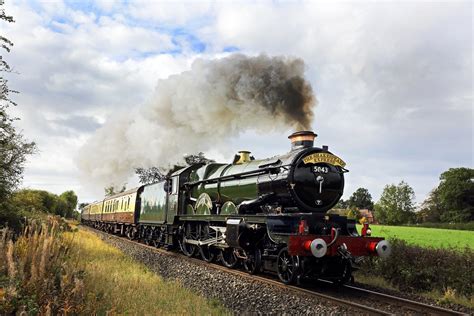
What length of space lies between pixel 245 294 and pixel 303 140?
400cm

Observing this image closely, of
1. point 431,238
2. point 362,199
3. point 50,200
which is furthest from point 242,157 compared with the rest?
point 362,199

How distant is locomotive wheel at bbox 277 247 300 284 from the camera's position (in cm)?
858

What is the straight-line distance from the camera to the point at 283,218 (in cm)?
908

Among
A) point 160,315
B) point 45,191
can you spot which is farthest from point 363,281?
point 45,191

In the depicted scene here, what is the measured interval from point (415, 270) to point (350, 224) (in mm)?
2140

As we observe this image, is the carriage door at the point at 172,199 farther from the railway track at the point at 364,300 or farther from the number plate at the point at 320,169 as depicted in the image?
the number plate at the point at 320,169

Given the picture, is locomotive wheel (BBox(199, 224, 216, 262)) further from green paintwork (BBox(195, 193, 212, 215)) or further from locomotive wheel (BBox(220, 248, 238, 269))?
locomotive wheel (BBox(220, 248, 238, 269))

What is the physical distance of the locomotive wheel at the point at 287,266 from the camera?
28.1 feet

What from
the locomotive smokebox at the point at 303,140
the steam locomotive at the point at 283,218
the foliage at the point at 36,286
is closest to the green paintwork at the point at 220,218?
the steam locomotive at the point at 283,218

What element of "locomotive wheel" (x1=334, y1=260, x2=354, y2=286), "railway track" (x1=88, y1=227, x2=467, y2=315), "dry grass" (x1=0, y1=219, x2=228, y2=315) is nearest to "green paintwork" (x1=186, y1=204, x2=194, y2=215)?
"railway track" (x1=88, y1=227, x2=467, y2=315)

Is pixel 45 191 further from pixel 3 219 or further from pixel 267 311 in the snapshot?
pixel 267 311

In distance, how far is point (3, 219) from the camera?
591 inches

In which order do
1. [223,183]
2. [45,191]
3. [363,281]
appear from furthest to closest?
[45,191] < [223,183] < [363,281]

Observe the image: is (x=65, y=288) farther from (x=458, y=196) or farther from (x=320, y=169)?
(x=458, y=196)
